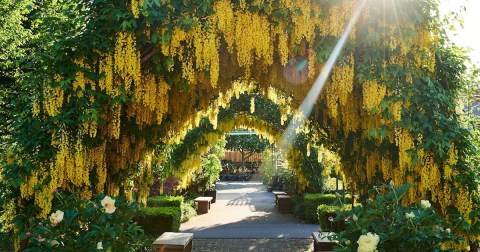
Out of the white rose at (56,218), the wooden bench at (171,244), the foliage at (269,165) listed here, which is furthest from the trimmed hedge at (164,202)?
the foliage at (269,165)

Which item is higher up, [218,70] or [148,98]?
[218,70]

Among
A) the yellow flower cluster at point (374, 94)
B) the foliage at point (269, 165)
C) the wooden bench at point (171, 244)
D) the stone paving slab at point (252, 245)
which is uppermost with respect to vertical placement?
the yellow flower cluster at point (374, 94)

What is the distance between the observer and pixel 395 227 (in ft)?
11.0

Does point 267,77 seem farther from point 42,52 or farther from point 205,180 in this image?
point 205,180

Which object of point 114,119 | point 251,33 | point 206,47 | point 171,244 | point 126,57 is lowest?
point 171,244

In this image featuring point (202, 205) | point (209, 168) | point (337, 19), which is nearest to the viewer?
point (337, 19)

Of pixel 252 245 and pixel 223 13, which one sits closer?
pixel 223 13

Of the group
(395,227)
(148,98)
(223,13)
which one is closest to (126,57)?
(148,98)

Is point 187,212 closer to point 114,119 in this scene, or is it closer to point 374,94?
point 114,119

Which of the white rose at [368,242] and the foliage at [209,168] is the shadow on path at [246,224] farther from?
the white rose at [368,242]

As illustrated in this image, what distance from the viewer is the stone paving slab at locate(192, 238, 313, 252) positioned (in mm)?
8750

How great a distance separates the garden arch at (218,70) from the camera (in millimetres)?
3980

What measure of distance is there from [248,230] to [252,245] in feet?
6.88

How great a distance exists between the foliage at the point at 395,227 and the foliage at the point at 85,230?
1.82 meters
